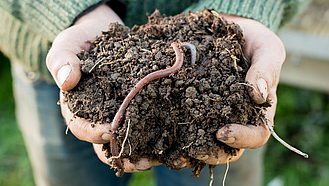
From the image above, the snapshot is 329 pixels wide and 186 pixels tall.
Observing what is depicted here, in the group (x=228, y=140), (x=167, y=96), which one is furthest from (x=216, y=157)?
(x=167, y=96)

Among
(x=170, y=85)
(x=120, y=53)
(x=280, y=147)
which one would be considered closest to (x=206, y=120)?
(x=170, y=85)

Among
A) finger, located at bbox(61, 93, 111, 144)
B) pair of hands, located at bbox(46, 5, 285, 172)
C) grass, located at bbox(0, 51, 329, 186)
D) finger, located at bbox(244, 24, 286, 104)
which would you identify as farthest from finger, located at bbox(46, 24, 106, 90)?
grass, located at bbox(0, 51, 329, 186)

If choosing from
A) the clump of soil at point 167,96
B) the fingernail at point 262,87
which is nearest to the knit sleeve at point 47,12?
the clump of soil at point 167,96

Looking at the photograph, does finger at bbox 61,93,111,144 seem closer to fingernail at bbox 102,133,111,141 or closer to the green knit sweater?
fingernail at bbox 102,133,111,141

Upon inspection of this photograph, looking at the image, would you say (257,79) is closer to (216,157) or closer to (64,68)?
(216,157)

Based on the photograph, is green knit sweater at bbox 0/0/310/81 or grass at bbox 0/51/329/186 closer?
green knit sweater at bbox 0/0/310/81

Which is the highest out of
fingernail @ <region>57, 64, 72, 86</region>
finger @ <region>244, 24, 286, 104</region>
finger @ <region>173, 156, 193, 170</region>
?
finger @ <region>244, 24, 286, 104</region>

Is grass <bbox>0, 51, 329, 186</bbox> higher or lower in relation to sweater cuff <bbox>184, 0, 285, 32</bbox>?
lower

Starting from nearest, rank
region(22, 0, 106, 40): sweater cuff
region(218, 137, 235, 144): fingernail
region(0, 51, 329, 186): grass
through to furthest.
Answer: region(218, 137, 235, 144): fingernail → region(22, 0, 106, 40): sweater cuff → region(0, 51, 329, 186): grass

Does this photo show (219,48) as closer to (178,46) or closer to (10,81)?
(178,46)
